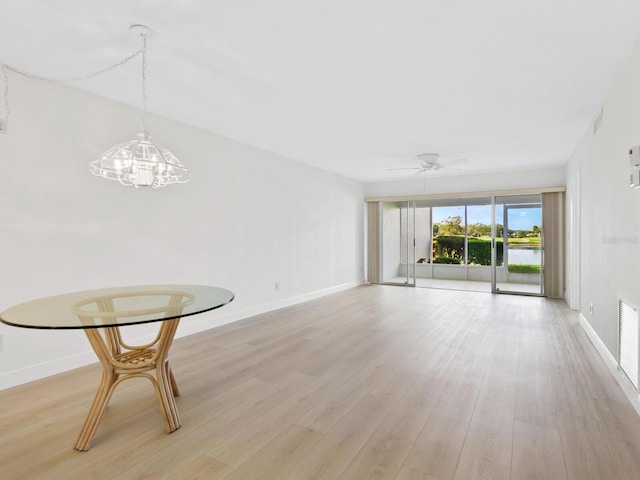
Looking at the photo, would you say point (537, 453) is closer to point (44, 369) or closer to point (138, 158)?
point (138, 158)

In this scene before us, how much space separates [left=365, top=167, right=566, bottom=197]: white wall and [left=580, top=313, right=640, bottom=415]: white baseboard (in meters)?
3.38

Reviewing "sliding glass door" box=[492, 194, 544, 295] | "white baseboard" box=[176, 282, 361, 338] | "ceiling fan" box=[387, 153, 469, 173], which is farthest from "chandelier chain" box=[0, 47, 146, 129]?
"sliding glass door" box=[492, 194, 544, 295]

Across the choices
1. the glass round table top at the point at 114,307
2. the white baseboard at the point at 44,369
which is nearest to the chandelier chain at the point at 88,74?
the glass round table top at the point at 114,307

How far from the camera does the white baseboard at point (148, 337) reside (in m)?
2.81

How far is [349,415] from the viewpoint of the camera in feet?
7.56

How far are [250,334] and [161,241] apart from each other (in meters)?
1.49

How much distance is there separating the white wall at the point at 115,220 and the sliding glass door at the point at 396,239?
3253mm

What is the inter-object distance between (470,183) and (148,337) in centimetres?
659

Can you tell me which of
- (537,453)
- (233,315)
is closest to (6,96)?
(233,315)

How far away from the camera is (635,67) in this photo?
2459 mm

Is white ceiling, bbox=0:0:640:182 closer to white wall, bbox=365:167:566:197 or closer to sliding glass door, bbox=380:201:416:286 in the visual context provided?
white wall, bbox=365:167:566:197

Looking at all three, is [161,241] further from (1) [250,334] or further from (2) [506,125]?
(2) [506,125]

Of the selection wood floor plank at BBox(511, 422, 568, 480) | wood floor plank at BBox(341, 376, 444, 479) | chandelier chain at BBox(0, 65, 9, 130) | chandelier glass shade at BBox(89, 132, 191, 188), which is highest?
chandelier chain at BBox(0, 65, 9, 130)

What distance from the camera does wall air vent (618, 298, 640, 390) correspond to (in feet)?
7.76
